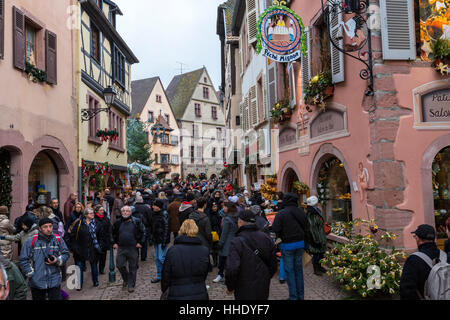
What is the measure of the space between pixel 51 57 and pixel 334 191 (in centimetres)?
898

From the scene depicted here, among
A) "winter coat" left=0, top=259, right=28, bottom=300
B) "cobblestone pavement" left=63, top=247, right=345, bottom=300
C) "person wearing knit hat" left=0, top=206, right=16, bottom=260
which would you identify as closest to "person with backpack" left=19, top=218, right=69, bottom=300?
"winter coat" left=0, top=259, right=28, bottom=300

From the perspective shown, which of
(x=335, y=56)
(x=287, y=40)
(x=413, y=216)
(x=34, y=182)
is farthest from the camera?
(x=34, y=182)

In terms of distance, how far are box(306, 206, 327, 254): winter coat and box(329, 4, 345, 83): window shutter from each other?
8.77ft

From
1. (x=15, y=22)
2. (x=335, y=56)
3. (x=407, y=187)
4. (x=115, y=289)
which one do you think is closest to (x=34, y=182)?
(x=15, y=22)

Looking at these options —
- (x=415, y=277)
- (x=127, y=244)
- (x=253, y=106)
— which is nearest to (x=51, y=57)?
(x=127, y=244)

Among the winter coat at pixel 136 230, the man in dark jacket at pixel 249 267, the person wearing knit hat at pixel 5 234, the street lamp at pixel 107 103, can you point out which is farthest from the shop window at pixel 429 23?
the street lamp at pixel 107 103

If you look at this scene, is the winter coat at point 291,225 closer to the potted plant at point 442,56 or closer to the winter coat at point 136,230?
the winter coat at point 136,230

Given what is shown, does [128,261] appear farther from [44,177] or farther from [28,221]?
[44,177]

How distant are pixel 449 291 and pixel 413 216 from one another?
3368mm

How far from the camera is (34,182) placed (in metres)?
11.7

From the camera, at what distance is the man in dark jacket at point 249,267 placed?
409 centimetres

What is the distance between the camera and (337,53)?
7496 mm

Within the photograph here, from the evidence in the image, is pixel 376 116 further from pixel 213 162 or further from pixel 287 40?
pixel 213 162

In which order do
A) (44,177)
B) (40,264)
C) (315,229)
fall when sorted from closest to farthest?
1. (40,264)
2. (315,229)
3. (44,177)
